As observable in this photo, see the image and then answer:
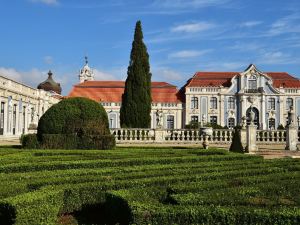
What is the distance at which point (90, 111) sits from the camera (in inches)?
658

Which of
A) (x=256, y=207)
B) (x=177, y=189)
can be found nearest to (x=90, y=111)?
(x=177, y=189)

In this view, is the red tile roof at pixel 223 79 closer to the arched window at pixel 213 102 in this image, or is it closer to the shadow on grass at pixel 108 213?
the arched window at pixel 213 102

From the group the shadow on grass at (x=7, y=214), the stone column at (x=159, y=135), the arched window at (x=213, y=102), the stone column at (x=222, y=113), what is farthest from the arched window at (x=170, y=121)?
the shadow on grass at (x=7, y=214)

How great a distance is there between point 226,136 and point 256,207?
1904cm

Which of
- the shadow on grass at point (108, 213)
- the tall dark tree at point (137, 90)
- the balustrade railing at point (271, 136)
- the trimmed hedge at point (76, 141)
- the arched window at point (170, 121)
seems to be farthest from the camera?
the arched window at point (170, 121)

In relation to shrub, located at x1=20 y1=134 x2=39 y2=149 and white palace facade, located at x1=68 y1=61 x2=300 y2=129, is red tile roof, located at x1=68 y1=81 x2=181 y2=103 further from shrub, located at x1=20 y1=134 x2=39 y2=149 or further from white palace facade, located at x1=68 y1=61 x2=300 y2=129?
shrub, located at x1=20 y1=134 x2=39 y2=149

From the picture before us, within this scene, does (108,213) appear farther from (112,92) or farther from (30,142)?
(112,92)

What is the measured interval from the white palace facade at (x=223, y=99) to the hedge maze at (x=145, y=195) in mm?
44168

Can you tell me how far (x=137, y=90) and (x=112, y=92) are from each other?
28.3 m

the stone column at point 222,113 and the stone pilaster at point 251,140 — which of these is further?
the stone column at point 222,113

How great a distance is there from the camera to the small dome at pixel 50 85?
64.1m

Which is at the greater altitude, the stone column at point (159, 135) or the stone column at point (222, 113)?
the stone column at point (222, 113)

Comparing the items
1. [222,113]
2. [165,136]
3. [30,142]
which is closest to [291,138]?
[165,136]

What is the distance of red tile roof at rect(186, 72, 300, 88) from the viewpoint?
53.6 metres
